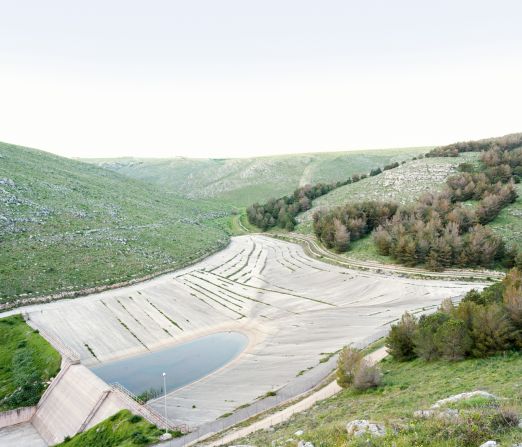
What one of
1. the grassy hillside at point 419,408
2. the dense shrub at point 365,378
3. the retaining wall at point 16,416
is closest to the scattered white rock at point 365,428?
the grassy hillside at point 419,408

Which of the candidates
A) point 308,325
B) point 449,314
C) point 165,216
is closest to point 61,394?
point 308,325

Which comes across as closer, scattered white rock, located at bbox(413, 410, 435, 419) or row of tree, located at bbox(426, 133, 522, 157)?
scattered white rock, located at bbox(413, 410, 435, 419)

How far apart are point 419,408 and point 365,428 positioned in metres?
4.54

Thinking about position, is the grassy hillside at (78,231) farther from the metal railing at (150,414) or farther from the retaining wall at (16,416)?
the metal railing at (150,414)

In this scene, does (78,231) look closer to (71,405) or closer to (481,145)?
(71,405)

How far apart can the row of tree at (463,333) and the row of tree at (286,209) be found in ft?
226

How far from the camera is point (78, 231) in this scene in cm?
7312

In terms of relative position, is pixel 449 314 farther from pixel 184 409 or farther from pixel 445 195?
pixel 445 195

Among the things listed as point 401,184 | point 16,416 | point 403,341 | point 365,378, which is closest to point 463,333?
point 403,341

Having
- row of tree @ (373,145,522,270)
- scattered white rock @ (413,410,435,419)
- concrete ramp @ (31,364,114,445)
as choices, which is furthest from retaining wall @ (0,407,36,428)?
row of tree @ (373,145,522,270)

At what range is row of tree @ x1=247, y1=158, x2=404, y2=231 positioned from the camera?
343 feet

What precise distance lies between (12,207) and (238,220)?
202 ft

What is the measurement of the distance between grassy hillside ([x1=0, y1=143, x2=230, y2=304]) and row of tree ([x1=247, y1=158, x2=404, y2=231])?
1100 cm

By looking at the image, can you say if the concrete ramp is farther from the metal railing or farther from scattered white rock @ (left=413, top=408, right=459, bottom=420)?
scattered white rock @ (left=413, top=408, right=459, bottom=420)
